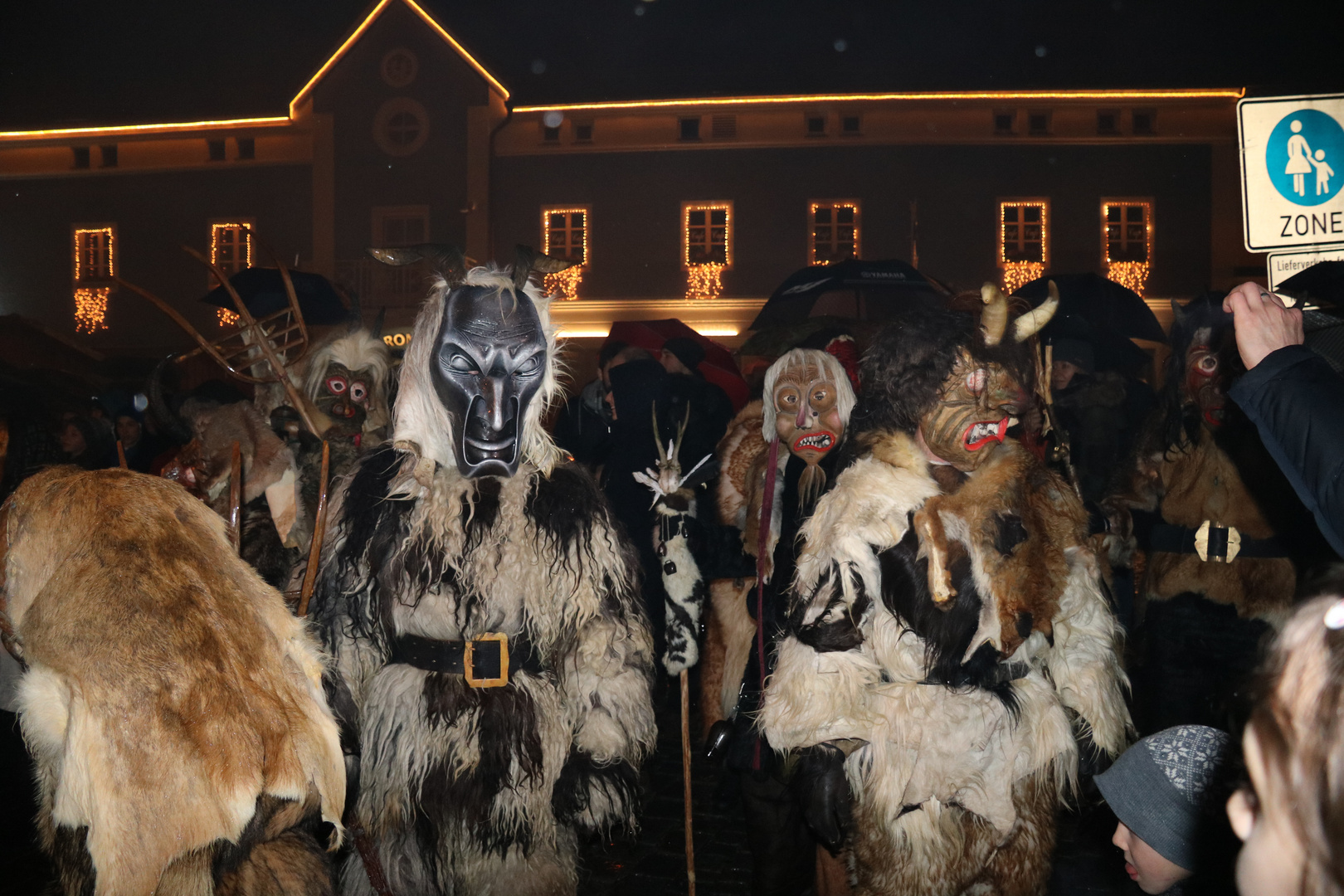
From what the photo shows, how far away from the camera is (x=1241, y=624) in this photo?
16.0 ft

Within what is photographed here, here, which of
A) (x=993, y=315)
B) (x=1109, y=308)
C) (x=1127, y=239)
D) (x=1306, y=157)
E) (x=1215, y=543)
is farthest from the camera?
(x=1127, y=239)

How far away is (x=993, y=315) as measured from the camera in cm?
312

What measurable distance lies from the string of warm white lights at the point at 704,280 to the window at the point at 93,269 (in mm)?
15839

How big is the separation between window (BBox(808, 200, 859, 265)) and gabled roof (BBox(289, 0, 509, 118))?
8.47m

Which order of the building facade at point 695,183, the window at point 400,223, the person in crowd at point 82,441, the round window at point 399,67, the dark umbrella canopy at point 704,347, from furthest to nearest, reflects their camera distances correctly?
the round window at point 399,67
the window at point 400,223
the building facade at point 695,183
the dark umbrella canopy at point 704,347
the person in crowd at point 82,441

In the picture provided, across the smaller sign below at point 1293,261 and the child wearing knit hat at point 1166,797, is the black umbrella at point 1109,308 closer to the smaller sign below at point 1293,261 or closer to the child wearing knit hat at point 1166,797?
the smaller sign below at point 1293,261

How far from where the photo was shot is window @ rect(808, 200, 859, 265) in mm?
22594

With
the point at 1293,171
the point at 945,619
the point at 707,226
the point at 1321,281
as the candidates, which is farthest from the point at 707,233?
the point at 945,619

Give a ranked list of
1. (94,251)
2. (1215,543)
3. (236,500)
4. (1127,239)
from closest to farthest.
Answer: (236,500) < (1215,543) < (1127,239) < (94,251)

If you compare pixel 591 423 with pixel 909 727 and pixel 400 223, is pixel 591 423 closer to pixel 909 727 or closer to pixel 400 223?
pixel 909 727

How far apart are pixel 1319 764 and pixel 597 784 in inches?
91.1

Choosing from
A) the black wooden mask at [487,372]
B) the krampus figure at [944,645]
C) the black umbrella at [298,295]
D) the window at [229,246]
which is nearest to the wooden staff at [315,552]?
the black wooden mask at [487,372]

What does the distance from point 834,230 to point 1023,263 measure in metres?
4.58

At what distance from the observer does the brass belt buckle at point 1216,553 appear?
16.1 feet
